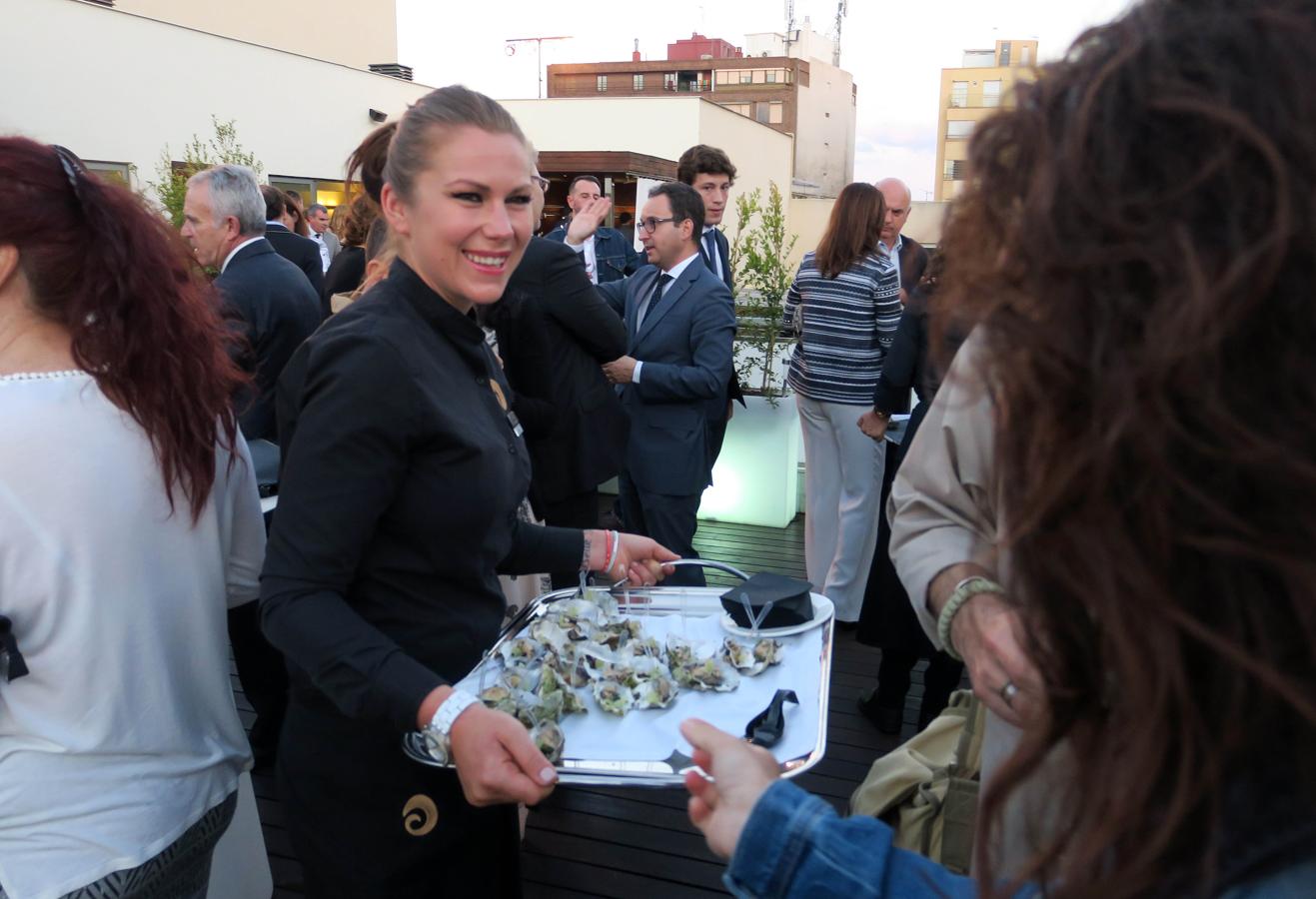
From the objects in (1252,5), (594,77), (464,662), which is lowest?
(464,662)

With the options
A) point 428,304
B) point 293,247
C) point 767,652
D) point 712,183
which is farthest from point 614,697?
point 293,247

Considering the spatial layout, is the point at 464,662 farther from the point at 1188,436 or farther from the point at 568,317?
the point at 568,317

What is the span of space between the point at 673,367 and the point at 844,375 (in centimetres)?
82

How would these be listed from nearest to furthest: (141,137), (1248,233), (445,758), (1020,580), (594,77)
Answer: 1. (1248,233)
2. (1020,580)
3. (445,758)
4. (141,137)
5. (594,77)

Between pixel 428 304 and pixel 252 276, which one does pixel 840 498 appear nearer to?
pixel 252 276

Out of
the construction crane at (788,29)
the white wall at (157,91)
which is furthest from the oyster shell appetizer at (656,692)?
the construction crane at (788,29)

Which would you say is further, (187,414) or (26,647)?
(187,414)

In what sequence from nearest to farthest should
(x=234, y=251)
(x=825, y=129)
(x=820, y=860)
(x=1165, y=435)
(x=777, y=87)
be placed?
(x=1165, y=435)
(x=820, y=860)
(x=234, y=251)
(x=777, y=87)
(x=825, y=129)

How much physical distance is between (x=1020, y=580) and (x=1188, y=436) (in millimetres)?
165

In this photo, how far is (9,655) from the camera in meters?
1.29

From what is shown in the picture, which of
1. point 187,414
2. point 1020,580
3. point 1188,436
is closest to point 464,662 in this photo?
point 187,414

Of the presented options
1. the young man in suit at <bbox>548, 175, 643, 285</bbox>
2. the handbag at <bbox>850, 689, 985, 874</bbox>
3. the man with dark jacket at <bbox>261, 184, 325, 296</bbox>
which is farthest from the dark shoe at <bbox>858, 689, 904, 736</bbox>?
the man with dark jacket at <bbox>261, 184, 325, 296</bbox>

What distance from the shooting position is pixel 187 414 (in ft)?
4.87

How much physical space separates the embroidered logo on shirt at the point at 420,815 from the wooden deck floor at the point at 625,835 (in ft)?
4.29
